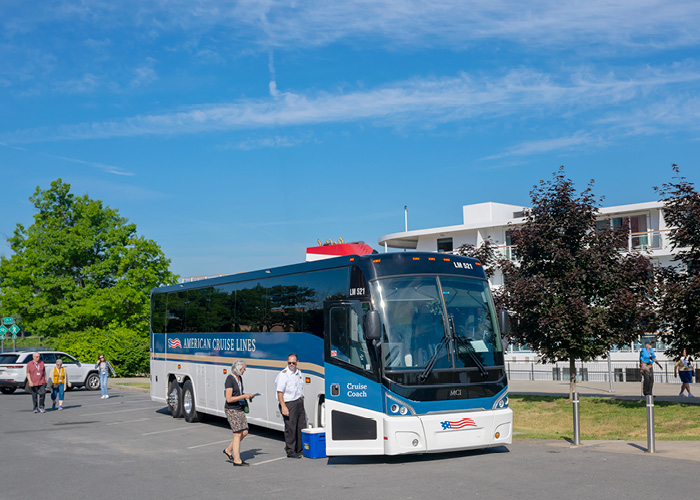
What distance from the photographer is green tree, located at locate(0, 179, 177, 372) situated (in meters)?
42.7

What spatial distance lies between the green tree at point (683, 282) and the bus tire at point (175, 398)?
12.7 m

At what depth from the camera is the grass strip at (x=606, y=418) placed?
56.0 ft

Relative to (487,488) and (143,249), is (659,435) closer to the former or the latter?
(487,488)

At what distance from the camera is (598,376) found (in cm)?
3916

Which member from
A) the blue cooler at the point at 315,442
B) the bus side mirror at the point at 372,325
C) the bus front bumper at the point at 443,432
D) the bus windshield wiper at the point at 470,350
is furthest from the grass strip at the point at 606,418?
the bus side mirror at the point at 372,325

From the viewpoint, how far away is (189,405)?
18750 millimetres

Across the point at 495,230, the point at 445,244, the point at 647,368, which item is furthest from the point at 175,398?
the point at 445,244

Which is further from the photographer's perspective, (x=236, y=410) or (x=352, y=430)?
(x=236, y=410)

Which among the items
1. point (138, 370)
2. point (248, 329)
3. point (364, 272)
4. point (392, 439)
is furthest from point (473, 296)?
A: point (138, 370)

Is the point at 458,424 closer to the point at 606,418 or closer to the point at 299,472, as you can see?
the point at 299,472

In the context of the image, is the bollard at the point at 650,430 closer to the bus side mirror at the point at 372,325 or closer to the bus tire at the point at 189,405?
the bus side mirror at the point at 372,325

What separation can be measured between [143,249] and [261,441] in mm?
32559

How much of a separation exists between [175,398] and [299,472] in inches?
373

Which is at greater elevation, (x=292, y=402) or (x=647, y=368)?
(x=292, y=402)
